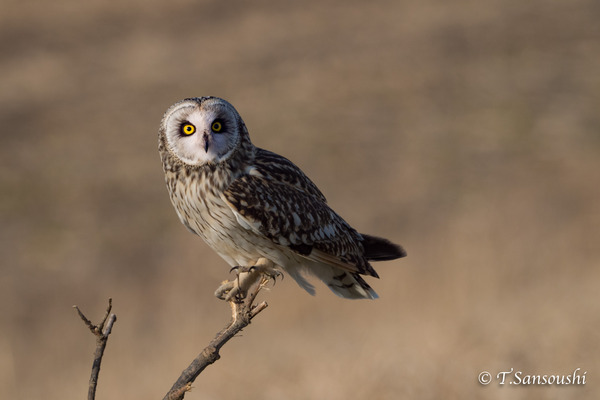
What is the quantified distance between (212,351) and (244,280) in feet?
2.60

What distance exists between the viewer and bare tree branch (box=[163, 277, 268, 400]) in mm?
2830

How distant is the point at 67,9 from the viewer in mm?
31453

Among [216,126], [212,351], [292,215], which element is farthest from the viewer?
[292,215]

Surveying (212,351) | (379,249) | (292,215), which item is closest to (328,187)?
(379,249)

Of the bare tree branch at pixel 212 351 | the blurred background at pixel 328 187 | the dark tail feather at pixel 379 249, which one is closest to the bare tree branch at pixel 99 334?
the bare tree branch at pixel 212 351

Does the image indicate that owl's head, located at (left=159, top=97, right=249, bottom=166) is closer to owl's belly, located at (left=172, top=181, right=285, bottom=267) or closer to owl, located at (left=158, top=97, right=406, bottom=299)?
owl, located at (left=158, top=97, right=406, bottom=299)

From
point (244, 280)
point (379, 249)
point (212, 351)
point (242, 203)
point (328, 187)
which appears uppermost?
point (328, 187)

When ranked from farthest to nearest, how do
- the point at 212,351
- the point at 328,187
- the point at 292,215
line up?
1. the point at 328,187
2. the point at 292,215
3. the point at 212,351

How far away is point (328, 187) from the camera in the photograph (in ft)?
59.5

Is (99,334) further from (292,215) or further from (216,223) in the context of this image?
(292,215)

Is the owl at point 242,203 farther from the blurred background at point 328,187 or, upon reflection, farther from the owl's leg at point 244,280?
the blurred background at point 328,187

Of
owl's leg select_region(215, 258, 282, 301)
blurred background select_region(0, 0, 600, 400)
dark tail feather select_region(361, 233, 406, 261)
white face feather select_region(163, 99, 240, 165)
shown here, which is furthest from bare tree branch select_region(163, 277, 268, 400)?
blurred background select_region(0, 0, 600, 400)

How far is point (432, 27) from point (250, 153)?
24509 mm

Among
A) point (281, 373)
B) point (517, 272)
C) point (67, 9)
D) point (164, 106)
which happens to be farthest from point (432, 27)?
point (281, 373)
